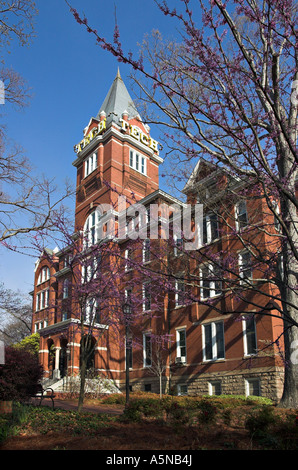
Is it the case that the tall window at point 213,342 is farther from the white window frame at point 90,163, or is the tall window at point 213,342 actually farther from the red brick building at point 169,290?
the white window frame at point 90,163

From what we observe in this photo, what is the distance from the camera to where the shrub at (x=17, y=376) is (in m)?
13.5

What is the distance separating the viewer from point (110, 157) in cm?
3728

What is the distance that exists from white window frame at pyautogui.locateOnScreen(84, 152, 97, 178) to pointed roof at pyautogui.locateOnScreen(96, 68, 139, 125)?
12.1ft

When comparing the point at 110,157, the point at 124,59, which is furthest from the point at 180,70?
the point at 110,157

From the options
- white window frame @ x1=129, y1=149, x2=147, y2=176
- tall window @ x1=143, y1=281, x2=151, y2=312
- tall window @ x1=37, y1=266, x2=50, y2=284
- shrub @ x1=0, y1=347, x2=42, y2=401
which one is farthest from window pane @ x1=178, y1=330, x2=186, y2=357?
tall window @ x1=37, y1=266, x2=50, y2=284

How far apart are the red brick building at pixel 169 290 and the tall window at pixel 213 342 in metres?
0.06

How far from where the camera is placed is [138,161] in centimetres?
4000

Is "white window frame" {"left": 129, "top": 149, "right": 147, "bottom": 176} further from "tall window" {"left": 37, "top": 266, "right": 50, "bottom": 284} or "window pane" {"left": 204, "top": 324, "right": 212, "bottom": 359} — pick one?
"window pane" {"left": 204, "top": 324, "right": 212, "bottom": 359}

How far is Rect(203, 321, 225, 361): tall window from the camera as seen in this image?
2345 cm

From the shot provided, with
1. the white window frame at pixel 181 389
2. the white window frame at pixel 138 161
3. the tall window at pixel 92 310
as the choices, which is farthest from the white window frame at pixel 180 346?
the white window frame at pixel 138 161

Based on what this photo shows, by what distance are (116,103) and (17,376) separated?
1332 inches

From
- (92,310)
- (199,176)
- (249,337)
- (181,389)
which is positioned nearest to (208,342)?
(249,337)

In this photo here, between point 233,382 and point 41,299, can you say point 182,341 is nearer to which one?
point 233,382
